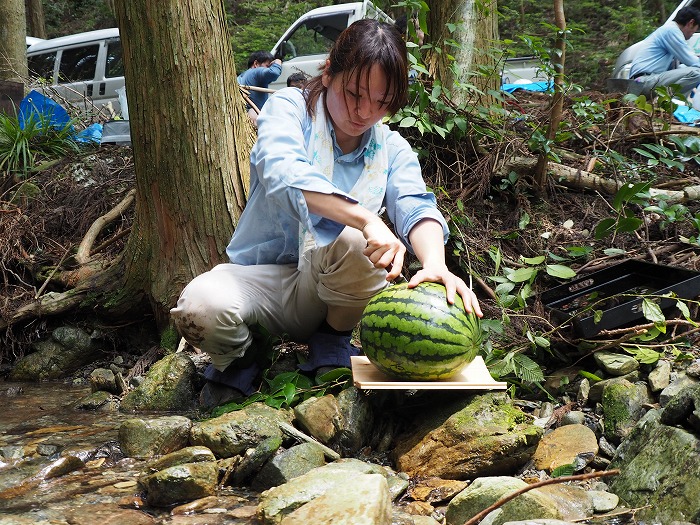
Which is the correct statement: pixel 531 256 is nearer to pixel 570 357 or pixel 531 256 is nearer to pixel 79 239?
pixel 570 357

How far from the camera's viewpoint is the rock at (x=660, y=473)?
2168 mm

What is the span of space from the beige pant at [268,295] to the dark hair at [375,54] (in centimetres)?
60

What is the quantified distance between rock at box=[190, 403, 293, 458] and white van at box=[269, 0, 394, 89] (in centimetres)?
936

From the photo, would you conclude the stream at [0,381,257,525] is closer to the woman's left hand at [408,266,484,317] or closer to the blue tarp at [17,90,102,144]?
the woman's left hand at [408,266,484,317]

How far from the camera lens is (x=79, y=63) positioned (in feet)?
47.0

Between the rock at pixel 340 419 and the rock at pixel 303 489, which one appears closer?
the rock at pixel 303 489

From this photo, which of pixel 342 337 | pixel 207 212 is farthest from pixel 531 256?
pixel 207 212

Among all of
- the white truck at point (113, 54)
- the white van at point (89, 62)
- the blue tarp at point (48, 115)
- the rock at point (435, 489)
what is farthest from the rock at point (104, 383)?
the white van at point (89, 62)

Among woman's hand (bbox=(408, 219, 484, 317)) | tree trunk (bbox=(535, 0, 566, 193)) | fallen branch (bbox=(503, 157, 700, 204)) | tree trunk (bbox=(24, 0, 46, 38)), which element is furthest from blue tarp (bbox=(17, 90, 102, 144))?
tree trunk (bbox=(24, 0, 46, 38))

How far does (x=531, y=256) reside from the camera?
4.43 metres

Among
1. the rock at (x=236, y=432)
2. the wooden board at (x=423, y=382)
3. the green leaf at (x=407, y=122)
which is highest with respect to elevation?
the green leaf at (x=407, y=122)

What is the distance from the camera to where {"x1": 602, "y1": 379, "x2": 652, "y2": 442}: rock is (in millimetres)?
2818

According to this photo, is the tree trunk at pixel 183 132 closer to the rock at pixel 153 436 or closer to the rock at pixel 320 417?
the rock at pixel 153 436

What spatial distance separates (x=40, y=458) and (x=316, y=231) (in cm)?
139
